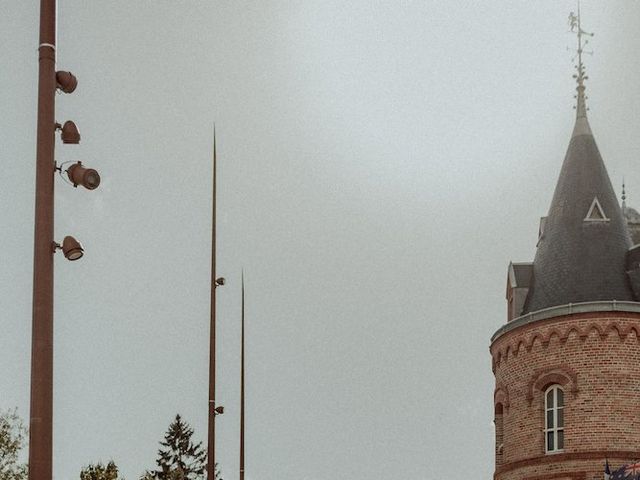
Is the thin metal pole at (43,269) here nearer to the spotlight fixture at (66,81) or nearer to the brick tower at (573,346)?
the spotlight fixture at (66,81)

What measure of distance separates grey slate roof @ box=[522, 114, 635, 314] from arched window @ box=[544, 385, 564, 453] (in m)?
2.91

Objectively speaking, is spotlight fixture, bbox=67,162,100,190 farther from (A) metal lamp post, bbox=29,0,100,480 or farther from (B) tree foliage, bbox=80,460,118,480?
(B) tree foliage, bbox=80,460,118,480

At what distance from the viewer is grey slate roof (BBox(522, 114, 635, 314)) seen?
32906 millimetres

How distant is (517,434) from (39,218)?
89.2ft

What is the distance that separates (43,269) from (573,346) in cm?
2633

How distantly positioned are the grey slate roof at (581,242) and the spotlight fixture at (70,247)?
2678cm

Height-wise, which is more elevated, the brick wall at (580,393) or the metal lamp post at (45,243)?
the brick wall at (580,393)

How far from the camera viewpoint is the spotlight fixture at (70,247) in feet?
25.4

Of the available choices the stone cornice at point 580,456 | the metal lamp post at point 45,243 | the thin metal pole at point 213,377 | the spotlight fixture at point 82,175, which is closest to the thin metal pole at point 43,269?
the metal lamp post at point 45,243

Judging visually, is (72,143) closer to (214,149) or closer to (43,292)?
(43,292)

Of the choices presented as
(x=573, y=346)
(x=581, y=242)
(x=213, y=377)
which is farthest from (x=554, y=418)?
(x=213, y=377)

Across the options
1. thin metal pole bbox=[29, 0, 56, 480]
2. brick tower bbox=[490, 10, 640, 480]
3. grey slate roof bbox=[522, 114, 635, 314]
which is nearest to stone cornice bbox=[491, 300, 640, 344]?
brick tower bbox=[490, 10, 640, 480]

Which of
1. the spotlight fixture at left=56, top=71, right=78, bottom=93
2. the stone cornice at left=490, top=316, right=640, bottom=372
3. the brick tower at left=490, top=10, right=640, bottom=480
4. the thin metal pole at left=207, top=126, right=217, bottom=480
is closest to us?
the spotlight fixture at left=56, top=71, right=78, bottom=93

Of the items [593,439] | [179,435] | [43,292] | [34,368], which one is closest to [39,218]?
[43,292]
